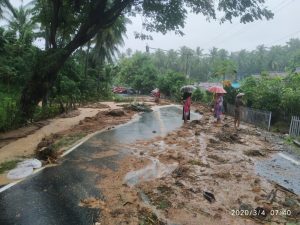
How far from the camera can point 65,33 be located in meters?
19.4

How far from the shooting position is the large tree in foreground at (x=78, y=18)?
52.7ft

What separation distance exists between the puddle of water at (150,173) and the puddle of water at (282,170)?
8.53 ft

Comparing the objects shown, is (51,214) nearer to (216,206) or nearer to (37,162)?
(216,206)

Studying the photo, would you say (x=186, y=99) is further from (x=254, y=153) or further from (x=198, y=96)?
(x=198, y=96)

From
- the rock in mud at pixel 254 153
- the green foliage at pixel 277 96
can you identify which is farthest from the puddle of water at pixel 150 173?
the green foliage at pixel 277 96

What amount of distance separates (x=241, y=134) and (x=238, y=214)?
10750 mm

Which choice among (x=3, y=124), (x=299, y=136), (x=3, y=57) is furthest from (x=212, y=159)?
(x=3, y=57)

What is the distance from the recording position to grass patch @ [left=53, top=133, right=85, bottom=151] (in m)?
12.0

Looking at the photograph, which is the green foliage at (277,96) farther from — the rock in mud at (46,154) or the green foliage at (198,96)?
the green foliage at (198,96)

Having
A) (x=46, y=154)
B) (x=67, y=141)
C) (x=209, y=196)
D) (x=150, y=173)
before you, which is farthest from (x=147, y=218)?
(x=67, y=141)

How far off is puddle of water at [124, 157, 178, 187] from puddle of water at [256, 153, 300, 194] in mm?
2600
